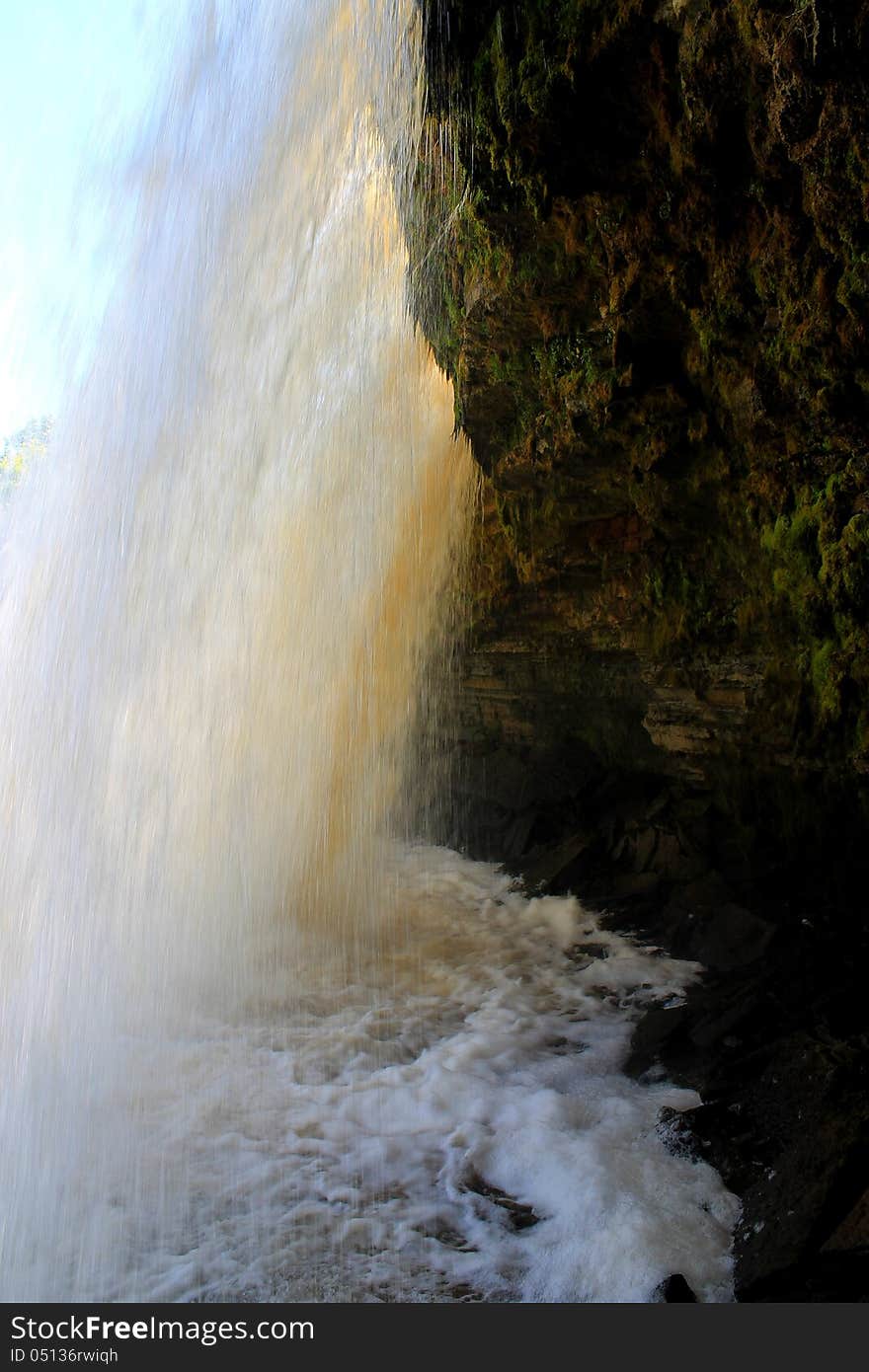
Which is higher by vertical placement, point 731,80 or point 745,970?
point 731,80

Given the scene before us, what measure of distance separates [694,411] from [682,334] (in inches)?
20.9

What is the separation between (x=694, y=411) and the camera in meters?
5.77

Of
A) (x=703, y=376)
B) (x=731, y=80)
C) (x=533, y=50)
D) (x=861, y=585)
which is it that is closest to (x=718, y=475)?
(x=703, y=376)

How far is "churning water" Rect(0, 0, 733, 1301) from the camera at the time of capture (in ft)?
13.1

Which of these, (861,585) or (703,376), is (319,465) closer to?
(703,376)

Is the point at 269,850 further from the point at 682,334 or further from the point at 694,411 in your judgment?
the point at 682,334

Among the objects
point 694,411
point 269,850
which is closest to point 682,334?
point 694,411

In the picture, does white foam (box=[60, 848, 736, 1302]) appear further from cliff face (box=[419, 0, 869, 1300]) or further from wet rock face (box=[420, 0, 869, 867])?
wet rock face (box=[420, 0, 869, 867])

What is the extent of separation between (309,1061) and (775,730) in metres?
4.35

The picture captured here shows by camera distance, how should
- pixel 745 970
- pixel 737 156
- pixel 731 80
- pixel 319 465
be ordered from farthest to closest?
pixel 319 465, pixel 745 970, pixel 737 156, pixel 731 80

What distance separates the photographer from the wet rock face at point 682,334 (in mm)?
4086

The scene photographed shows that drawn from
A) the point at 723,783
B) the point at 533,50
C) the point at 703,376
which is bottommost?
the point at 723,783

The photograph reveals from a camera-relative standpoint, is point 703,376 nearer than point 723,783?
Yes

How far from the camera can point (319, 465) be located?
8.51 metres
